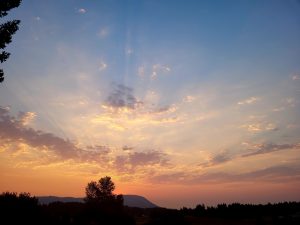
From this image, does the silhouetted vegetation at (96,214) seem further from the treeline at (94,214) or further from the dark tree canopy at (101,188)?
the dark tree canopy at (101,188)

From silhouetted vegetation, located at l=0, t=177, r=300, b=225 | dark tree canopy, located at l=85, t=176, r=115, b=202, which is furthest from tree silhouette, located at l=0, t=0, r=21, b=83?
dark tree canopy, located at l=85, t=176, r=115, b=202

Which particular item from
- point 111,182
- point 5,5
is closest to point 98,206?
point 5,5

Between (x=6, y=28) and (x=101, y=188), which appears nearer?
(x=6, y=28)

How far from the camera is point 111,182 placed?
5944 centimetres

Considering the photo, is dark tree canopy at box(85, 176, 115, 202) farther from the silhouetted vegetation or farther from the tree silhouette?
the tree silhouette

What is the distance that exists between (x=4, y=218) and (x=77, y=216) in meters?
10.9

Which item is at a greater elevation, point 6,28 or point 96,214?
point 6,28

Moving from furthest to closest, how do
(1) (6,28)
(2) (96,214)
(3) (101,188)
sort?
(3) (101,188) < (2) (96,214) < (1) (6,28)

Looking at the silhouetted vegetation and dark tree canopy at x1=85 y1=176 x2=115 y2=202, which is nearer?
the silhouetted vegetation

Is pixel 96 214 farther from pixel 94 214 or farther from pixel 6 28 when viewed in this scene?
pixel 6 28

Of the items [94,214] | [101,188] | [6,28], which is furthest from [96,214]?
[101,188]

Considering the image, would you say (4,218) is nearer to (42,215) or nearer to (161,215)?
(42,215)

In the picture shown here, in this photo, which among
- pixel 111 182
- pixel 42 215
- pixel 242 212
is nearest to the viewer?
pixel 42 215

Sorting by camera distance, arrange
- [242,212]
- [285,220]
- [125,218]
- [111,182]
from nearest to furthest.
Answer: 1. [125,218]
2. [285,220]
3. [242,212]
4. [111,182]
